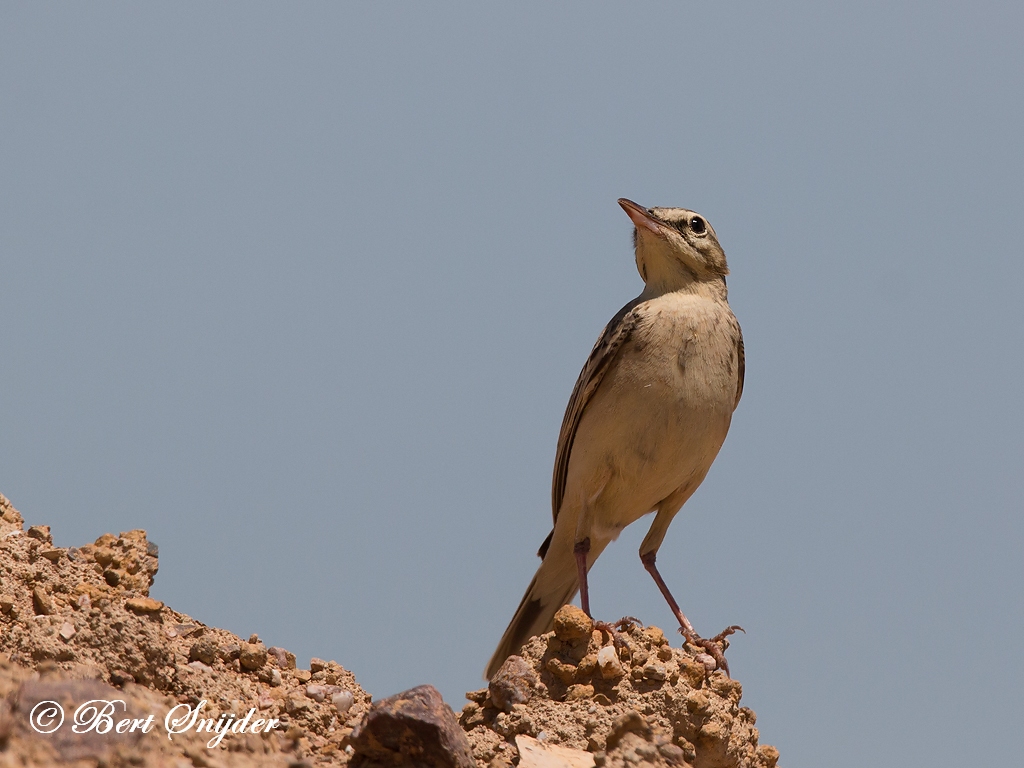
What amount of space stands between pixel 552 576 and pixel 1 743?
598cm

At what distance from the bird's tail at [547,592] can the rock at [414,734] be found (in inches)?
174

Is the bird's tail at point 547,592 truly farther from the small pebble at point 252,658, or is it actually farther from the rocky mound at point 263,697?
the small pebble at point 252,658

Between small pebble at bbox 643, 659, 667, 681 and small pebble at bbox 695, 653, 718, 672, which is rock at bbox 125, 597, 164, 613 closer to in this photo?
small pebble at bbox 643, 659, 667, 681

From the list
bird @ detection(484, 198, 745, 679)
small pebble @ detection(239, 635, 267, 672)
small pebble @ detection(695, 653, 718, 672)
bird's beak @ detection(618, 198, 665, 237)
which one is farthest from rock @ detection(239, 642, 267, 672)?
bird's beak @ detection(618, 198, 665, 237)

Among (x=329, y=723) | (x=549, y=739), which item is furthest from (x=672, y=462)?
(x=329, y=723)

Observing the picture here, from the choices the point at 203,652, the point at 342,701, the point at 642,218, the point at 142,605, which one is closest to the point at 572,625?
the point at 342,701

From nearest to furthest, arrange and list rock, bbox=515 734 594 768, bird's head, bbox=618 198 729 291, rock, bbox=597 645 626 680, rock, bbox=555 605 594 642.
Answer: rock, bbox=515 734 594 768, rock, bbox=597 645 626 680, rock, bbox=555 605 594 642, bird's head, bbox=618 198 729 291

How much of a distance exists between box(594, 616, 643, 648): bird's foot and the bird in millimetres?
Result: 1287

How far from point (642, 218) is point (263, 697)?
589 cm

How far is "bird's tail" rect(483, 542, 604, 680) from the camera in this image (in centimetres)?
1041

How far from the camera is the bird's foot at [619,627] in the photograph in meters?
7.75

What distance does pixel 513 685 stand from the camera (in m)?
7.23

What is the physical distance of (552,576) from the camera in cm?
1058

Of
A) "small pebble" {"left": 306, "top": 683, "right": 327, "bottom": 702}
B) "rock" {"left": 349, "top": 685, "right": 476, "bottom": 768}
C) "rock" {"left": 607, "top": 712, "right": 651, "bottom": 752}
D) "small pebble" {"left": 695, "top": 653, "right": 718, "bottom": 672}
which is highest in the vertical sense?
"small pebble" {"left": 695, "top": 653, "right": 718, "bottom": 672}
